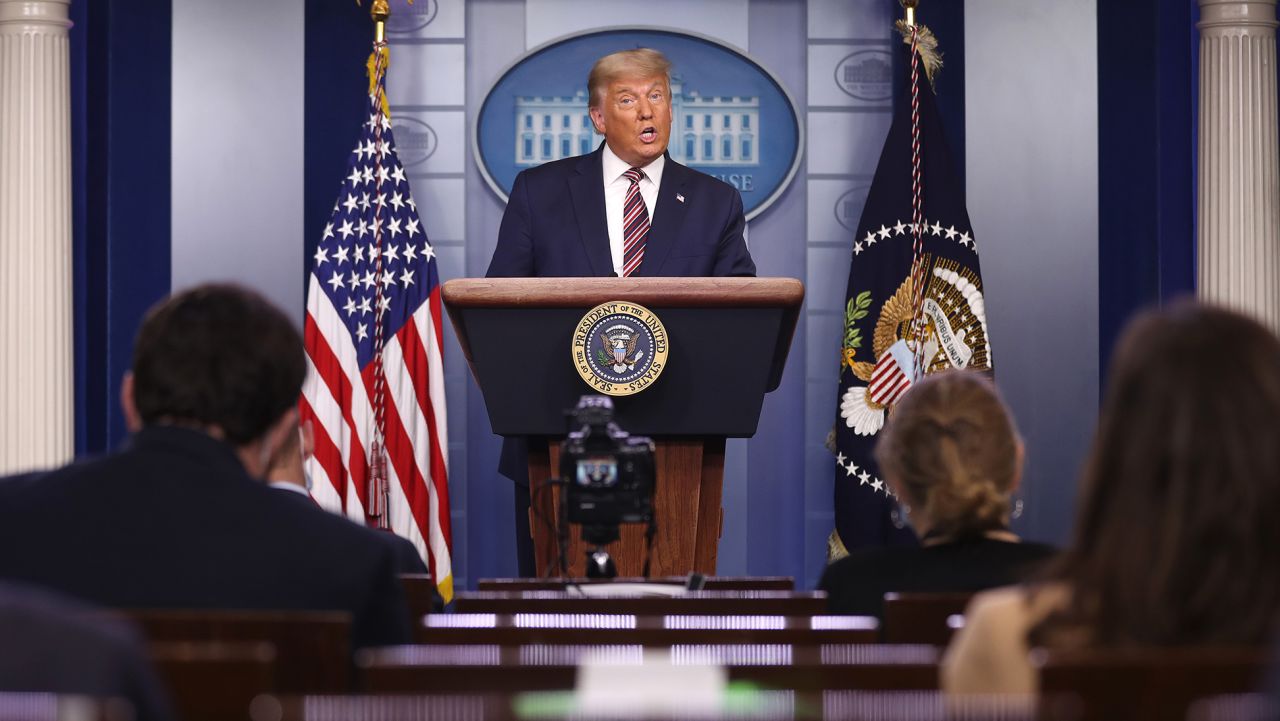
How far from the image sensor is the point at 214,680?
1.22 meters

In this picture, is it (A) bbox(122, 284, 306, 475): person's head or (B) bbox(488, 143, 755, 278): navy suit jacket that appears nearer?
(A) bbox(122, 284, 306, 475): person's head

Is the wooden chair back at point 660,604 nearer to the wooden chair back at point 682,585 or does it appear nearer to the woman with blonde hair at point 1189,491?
the wooden chair back at point 682,585

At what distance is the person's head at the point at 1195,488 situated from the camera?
1361 mm

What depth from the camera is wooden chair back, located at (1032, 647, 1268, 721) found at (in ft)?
3.74

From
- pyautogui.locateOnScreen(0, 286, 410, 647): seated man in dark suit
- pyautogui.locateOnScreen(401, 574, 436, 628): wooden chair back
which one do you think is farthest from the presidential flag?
pyautogui.locateOnScreen(0, 286, 410, 647): seated man in dark suit

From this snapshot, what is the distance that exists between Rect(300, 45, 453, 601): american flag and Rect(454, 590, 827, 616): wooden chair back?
3.46 metres

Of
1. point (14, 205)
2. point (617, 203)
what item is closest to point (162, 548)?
point (617, 203)

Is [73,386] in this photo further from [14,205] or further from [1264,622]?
[1264,622]

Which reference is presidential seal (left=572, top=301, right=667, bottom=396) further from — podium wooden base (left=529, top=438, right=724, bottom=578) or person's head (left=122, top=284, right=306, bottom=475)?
person's head (left=122, top=284, right=306, bottom=475)

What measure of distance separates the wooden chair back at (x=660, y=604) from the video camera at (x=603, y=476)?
3.06 ft

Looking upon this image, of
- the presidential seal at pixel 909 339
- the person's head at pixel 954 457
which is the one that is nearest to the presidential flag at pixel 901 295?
the presidential seal at pixel 909 339

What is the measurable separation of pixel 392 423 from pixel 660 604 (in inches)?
144

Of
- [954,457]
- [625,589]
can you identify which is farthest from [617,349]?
[954,457]

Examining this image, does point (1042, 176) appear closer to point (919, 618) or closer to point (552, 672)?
point (919, 618)
